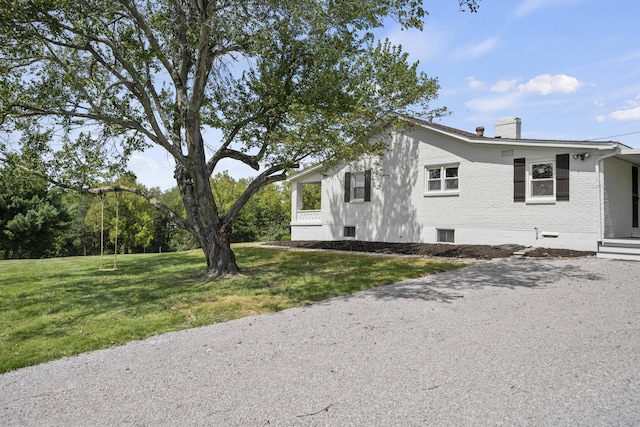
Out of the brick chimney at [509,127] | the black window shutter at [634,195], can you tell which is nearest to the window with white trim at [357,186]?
the brick chimney at [509,127]

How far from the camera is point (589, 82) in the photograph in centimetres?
1309

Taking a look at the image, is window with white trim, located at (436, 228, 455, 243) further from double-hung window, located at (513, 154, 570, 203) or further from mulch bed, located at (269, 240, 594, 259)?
double-hung window, located at (513, 154, 570, 203)

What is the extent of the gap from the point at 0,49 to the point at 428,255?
1296 cm

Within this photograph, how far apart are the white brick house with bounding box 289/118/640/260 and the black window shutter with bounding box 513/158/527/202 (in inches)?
1.3

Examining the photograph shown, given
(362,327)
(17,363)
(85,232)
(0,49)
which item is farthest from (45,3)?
(85,232)

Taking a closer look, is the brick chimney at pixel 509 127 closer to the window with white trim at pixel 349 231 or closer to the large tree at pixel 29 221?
the window with white trim at pixel 349 231

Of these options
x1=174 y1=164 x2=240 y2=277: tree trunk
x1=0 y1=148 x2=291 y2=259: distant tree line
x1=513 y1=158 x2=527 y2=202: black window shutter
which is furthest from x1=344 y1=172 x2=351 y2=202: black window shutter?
x1=0 y1=148 x2=291 y2=259: distant tree line

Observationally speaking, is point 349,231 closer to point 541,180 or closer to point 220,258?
point 541,180

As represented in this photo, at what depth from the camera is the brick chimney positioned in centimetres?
1618

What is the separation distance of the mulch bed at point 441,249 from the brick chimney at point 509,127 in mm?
5150

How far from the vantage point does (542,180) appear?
1382 centimetres

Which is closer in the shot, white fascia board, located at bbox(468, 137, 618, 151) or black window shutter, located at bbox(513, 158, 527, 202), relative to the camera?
white fascia board, located at bbox(468, 137, 618, 151)

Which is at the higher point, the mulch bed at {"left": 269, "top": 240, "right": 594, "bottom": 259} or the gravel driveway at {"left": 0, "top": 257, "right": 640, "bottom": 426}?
the mulch bed at {"left": 269, "top": 240, "right": 594, "bottom": 259}

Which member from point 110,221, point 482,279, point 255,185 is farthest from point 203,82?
point 110,221
